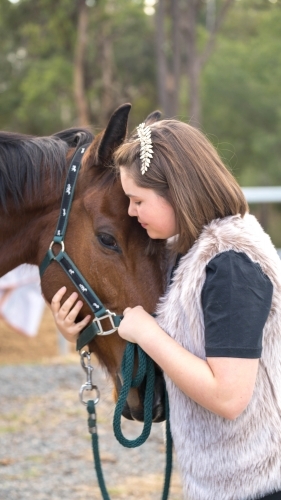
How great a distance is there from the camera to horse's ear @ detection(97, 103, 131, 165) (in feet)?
7.12

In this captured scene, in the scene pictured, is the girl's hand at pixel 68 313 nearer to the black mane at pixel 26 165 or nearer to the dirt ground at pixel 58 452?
A: the black mane at pixel 26 165

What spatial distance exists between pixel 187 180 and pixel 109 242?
435 millimetres

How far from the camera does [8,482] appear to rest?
12.3 feet

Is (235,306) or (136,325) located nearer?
(235,306)

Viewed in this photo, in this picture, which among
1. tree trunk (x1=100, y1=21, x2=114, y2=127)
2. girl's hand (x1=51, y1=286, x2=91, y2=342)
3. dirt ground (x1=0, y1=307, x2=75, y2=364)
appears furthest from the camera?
tree trunk (x1=100, y1=21, x2=114, y2=127)

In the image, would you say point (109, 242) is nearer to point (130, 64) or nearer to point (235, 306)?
point (235, 306)

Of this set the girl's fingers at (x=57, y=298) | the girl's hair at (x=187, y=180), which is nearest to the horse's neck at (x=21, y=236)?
the girl's fingers at (x=57, y=298)

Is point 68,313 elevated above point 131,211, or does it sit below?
below

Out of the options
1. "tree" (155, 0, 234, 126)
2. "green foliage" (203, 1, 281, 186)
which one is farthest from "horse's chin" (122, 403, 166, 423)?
"green foliage" (203, 1, 281, 186)

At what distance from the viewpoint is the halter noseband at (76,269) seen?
7.07 ft

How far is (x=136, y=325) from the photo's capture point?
191 cm

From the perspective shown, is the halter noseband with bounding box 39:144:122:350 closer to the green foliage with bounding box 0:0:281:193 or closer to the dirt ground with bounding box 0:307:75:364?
the dirt ground with bounding box 0:307:75:364

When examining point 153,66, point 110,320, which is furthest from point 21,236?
point 153,66

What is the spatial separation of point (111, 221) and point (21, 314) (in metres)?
5.01
